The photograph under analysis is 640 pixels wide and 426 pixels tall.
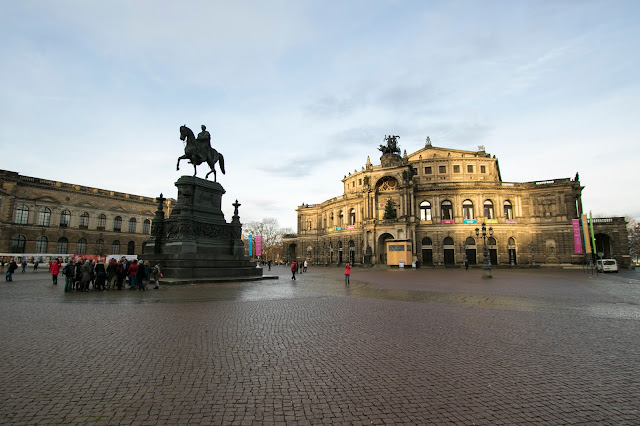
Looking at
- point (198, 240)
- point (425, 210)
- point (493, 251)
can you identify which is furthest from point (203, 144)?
point (493, 251)

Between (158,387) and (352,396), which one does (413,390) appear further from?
(158,387)

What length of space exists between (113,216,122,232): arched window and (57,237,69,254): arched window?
722cm

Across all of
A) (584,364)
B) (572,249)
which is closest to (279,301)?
(584,364)

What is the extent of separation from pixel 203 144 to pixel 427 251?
41.6 metres

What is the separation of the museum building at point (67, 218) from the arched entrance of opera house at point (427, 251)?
164 feet

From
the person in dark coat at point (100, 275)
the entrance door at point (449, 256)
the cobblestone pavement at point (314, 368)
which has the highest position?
the entrance door at point (449, 256)

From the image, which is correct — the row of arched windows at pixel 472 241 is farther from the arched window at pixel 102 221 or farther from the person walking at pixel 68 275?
the arched window at pixel 102 221

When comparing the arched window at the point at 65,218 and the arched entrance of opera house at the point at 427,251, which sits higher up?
the arched window at the point at 65,218

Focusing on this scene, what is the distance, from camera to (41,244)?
52.1m

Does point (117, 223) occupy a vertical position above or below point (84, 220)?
below

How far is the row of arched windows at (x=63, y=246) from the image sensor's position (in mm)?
49719

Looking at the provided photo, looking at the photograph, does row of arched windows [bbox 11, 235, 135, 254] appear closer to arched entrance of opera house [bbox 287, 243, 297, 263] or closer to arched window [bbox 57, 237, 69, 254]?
arched window [bbox 57, 237, 69, 254]

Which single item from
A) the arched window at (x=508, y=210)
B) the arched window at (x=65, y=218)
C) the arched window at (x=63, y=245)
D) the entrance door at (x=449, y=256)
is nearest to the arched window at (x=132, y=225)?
the arched window at (x=65, y=218)

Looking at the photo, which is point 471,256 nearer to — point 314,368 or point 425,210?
point 425,210
